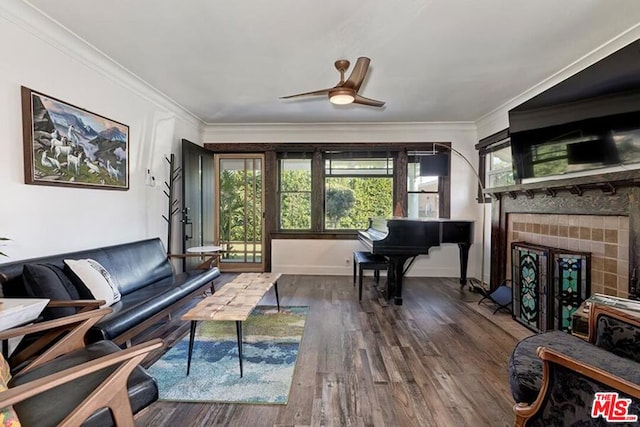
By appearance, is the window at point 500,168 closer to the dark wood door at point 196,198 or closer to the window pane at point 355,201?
the window pane at point 355,201

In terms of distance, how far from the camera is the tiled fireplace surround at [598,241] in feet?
7.88

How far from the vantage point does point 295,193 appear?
5527 mm

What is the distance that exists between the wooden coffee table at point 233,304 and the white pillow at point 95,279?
23.3 inches

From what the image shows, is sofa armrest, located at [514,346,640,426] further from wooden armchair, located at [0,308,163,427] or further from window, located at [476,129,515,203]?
window, located at [476,129,515,203]

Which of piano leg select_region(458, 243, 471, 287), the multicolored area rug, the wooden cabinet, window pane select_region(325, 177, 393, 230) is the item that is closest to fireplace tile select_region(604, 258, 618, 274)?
the wooden cabinet

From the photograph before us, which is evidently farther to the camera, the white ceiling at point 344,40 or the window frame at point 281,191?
the window frame at point 281,191

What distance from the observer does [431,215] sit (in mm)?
5352

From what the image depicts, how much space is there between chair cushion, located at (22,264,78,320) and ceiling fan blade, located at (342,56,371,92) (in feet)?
8.77

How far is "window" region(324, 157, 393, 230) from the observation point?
212 inches

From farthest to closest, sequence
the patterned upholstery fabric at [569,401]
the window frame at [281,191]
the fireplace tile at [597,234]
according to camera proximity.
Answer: the window frame at [281,191] < the fireplace tile at [597,234] < the patterned upholstery fabric at [569,401]

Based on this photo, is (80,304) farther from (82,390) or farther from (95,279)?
(82,390)

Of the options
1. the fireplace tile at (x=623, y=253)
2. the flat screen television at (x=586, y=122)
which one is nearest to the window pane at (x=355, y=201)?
the flat screen television at (x=586, y=122)

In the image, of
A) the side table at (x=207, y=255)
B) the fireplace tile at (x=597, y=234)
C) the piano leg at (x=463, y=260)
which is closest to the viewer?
the fireplace tile at (x=597, y=234)

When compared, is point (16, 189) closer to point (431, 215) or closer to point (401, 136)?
point (401, 136)
